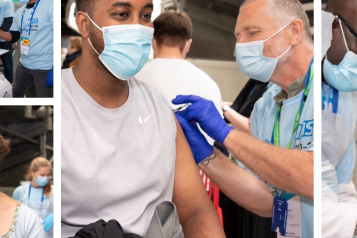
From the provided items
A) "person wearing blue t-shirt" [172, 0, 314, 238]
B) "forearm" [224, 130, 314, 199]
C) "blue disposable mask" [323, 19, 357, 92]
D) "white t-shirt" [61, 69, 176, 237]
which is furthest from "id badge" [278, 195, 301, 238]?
"white t-shirt" [61, 69, 176, 237]

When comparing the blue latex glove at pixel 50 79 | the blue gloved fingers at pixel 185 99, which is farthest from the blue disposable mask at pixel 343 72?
the blue latex glove at pixel 50 79

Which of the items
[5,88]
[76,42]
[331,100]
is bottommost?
[76,42]

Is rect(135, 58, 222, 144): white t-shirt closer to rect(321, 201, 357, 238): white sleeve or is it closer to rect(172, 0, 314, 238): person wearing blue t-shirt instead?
rect(172, 0, 314, 238): person wearing blue t-shirt

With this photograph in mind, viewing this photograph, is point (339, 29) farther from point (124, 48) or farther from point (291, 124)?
point (124, 48)

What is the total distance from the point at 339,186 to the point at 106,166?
1020mm

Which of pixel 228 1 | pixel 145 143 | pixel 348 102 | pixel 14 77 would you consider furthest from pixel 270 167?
pixel 228 1

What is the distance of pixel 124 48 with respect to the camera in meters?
1.67

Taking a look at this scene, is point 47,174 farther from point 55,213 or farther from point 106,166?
point 106,166

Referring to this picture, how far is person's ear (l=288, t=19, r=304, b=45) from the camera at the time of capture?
215cm

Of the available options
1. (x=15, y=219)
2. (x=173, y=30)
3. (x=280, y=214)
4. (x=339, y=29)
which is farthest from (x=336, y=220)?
(x=173, y=30)

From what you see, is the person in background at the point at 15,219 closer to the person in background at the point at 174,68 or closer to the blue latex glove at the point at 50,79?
the blue latex glove at the point at 50,79

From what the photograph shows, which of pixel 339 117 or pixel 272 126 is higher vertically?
pixel 339 117

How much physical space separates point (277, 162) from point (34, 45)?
3.57ft

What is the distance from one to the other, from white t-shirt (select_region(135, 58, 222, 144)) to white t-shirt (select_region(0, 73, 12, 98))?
1.28m
